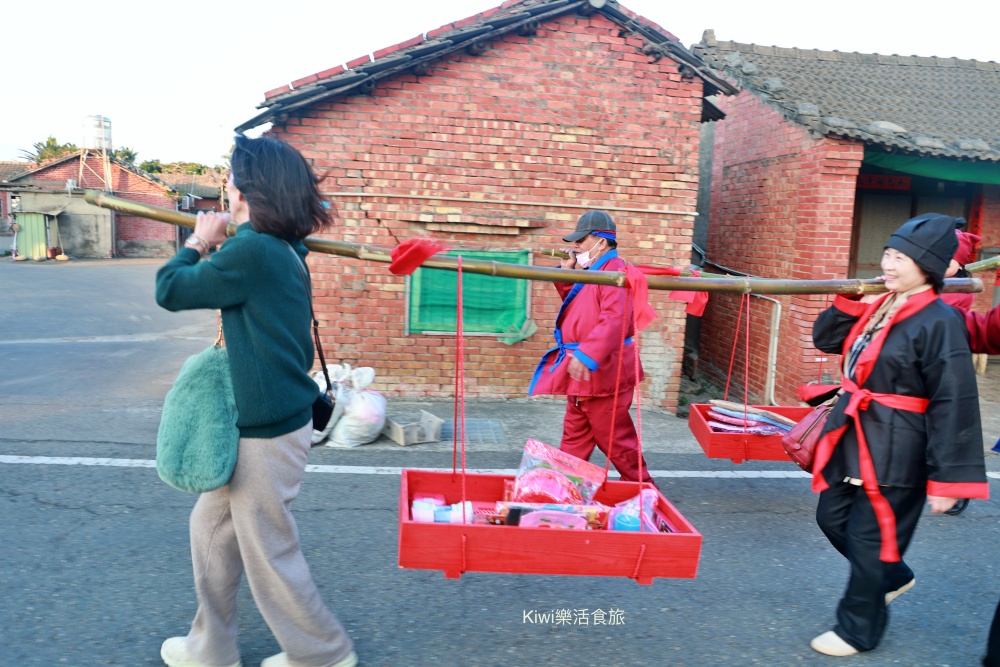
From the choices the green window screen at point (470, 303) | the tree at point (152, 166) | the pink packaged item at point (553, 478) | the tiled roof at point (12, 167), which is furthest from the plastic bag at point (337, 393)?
the tree at point (152, 166)

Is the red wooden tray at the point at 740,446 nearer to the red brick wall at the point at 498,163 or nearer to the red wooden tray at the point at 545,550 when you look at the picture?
the red wooden tray at the point at 545,550

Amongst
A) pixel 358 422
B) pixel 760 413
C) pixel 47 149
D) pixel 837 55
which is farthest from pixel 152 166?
pixel 760 413

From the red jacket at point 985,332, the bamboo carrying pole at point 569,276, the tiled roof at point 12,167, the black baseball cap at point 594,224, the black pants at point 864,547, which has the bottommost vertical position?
the black pants at point 864,547

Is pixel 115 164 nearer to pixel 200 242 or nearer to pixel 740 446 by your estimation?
pixel 740 446

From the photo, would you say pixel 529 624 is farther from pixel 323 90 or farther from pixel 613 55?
pixel 613 55

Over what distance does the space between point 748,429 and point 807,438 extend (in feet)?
4.46

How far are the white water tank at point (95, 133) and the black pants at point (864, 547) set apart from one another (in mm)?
40576

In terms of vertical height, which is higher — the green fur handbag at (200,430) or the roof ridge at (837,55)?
the roof ridge at (837,55)

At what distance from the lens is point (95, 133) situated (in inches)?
1446

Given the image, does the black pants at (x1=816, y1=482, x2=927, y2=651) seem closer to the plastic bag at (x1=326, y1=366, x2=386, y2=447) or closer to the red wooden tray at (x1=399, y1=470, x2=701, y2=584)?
the red wooden tray at (x1=399, y1=470, x2=701, y2=584)

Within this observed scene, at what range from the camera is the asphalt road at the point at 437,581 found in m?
3.05

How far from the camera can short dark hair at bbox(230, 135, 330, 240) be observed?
237cm

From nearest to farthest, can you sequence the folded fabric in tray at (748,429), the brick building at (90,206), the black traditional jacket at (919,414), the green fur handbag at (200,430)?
the green fur handbag at (200,430), the black traditional jacket at (919,414), the folded fabric in tray at (748,429), the brick building at (90,206)

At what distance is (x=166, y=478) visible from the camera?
244 centimetres
